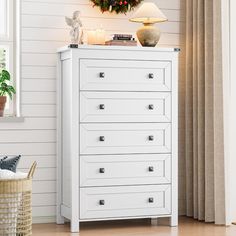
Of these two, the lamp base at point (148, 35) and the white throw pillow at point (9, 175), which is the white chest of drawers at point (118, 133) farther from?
the white throw pillow at point (9, 175)

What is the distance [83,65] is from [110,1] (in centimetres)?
80

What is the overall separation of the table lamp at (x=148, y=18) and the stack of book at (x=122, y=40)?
0.08 m

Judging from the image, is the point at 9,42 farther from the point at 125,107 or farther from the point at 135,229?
the point at 135,229

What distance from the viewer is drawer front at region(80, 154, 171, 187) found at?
5.62m

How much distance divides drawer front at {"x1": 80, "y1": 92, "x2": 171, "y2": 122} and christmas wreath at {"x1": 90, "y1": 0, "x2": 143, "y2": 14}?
2.86ft

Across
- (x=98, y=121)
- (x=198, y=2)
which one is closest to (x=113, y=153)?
(x=98, y=121)

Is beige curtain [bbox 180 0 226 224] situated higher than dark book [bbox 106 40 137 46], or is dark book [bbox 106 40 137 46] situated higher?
dark book [bbox 106 40 137 46]

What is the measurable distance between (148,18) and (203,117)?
98 centimetres

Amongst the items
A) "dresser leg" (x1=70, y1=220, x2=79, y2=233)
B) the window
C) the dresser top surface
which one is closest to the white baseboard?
"dresser leg" (x1=70, y1=220, x2=79, y2=233)

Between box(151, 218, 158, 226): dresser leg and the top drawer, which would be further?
box(151, 218, 158, 226): dresser leg

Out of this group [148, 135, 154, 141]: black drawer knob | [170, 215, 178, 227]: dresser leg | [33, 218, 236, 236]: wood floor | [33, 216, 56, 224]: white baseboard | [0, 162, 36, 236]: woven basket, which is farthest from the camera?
[33, 216, 56, 224]: white baseboard

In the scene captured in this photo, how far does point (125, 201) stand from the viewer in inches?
225

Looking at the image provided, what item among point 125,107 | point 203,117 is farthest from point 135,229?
point 203,117

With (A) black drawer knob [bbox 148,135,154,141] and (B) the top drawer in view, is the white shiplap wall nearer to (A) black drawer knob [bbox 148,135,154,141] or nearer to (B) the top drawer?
(B) the top drawer
